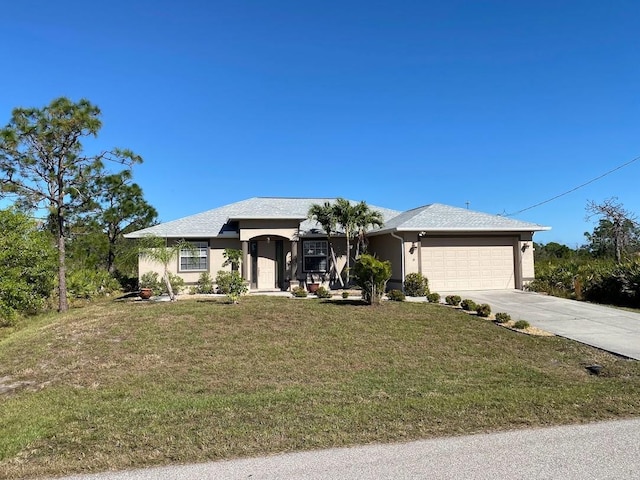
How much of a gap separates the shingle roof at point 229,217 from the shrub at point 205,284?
5.76 ft

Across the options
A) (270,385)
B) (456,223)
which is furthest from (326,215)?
(270,385)

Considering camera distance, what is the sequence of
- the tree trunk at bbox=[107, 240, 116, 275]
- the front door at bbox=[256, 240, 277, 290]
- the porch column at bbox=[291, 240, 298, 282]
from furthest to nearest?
the tree trunk at bbox=[107, 240, 116, 275], the front door at bbox=[256, 240, 277, 290], the porch column at bbox=[291, 240, 298, 282]

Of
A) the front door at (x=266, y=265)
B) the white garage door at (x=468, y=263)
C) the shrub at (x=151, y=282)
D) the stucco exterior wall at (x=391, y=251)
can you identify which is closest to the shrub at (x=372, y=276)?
the stucco exterior wall at (x=391, y=251)

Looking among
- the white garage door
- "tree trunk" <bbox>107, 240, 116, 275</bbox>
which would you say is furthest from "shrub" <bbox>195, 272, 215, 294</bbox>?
"tree trunk" <bbox>107, 240, 116, 275</bbox>

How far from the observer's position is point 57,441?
472 centimetres

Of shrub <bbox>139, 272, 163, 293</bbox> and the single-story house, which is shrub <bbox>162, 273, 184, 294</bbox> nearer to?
shrub <bbox>139, 272, 163, 293</bbox>

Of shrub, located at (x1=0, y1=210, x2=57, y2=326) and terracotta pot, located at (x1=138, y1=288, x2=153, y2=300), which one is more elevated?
shrub, located at (x1=0, y1=210, x2=57, y2=326)

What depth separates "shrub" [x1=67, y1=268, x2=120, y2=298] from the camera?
18953 millimetres

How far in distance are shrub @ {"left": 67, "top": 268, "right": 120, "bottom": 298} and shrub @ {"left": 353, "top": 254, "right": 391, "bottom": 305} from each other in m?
12.3

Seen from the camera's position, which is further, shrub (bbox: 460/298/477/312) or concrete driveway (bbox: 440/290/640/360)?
shrub (bbox: 460/298/477/312)

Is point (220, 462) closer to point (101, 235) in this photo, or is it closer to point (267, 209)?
point (267, 209)

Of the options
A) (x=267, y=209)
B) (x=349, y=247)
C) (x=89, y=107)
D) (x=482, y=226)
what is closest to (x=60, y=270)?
(x=89, y=107)

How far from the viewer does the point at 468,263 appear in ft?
61.3

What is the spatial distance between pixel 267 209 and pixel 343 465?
16.8 metres
